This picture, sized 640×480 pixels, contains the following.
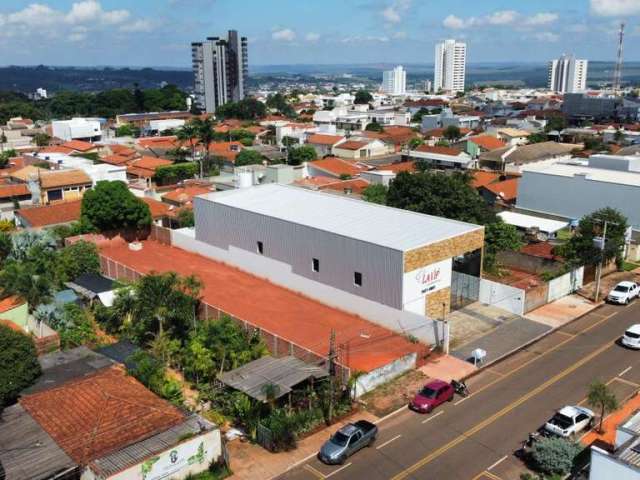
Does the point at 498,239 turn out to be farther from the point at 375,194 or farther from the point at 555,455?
the point at 555,455

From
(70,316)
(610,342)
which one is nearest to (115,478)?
(70,316)

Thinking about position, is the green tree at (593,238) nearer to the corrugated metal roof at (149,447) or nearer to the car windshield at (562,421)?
the car windshield at (562,421)

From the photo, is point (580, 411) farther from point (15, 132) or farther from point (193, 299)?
point (15, 132)

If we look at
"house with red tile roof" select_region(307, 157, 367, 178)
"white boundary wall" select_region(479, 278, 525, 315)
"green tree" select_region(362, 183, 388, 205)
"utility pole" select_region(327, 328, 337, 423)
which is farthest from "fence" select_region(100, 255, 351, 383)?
"house with red tile roof" select_region(307, 157, 367, 178)

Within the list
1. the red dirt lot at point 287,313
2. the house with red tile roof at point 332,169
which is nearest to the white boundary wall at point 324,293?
the red dirt lot at point 287,313

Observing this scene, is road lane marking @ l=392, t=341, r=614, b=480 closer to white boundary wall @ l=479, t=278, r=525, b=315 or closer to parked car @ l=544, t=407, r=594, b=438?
parked car @ l=544, t=407, r=594, b=438
